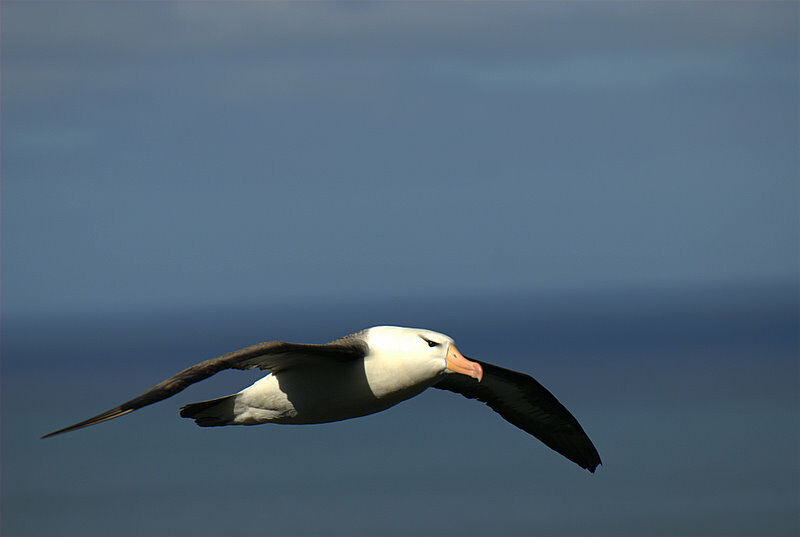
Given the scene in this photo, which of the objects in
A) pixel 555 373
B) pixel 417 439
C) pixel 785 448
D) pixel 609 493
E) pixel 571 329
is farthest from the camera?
pixel 571 329

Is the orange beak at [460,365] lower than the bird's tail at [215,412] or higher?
higher

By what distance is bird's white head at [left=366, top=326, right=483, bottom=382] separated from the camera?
1076cm

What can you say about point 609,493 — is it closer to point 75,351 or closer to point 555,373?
point 555,373

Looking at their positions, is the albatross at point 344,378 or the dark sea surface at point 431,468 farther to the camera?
the dark sea surface at point 431,468

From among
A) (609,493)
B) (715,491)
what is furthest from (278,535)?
(715,491)

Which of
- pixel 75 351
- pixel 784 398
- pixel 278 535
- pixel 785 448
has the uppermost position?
pixel 75 351

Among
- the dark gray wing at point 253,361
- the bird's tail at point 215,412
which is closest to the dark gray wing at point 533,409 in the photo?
the dark gray wing at point 253,361

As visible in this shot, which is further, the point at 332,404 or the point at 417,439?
the point at 417,439

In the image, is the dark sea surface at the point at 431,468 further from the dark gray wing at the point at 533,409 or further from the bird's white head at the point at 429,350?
the bird's white head at the point at 429,350

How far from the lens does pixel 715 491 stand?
41.6 metres

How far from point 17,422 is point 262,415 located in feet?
202

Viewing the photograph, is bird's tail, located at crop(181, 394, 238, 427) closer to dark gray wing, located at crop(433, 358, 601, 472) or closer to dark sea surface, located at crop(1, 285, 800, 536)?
dark gray wing, located at crop(433, 358, 601, 472)

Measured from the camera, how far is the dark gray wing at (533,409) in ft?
43.7

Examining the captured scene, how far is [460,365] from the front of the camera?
10.7 meters
